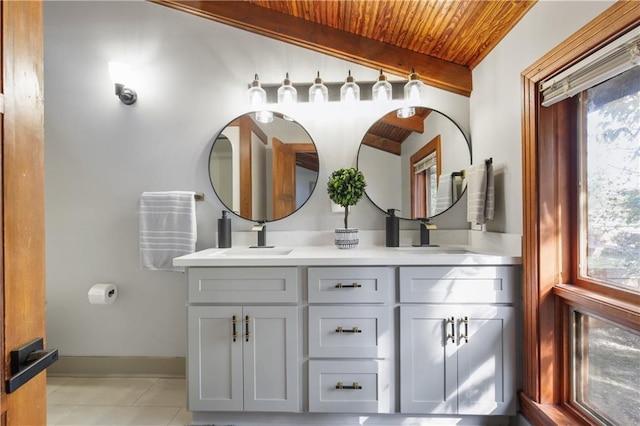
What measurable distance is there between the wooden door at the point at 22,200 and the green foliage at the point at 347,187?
4.99 ft

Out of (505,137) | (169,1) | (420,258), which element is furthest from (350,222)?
(169,1)

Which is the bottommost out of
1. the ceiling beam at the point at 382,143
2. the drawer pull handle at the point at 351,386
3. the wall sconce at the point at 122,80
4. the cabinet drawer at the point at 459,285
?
the drawer pull handle at the point at 351,386

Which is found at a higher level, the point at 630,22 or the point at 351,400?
the point at 630,22

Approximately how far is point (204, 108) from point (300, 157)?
781 millimetres

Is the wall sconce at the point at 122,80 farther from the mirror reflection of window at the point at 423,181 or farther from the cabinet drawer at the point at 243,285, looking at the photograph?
the mirror reflection of window at the point at 423,181

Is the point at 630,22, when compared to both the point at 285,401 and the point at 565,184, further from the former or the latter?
the point at 285,401

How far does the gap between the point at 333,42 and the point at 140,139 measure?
1.54 metres

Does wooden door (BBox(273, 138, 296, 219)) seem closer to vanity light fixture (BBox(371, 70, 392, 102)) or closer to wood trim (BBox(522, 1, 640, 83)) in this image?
vanity light fixture (BBox(371, 70, 392, 102))

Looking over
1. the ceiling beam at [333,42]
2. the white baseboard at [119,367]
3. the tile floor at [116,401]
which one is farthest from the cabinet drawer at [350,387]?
the ceiling beam at [333,42]

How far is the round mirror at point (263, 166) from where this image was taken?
216 centimetres

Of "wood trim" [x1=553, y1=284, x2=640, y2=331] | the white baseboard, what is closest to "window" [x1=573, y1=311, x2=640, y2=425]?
"wood trim" [x1=553, y1=284, x2=640, y2=331]

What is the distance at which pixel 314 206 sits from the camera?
7.16 feet

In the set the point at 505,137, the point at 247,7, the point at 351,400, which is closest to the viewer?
the point at 351,400

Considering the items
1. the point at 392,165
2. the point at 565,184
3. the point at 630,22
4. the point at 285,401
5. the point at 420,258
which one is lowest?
the point at 285,401
